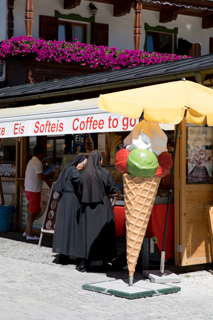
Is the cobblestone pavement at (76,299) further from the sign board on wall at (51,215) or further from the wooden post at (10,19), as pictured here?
the wooden post at (10,19)

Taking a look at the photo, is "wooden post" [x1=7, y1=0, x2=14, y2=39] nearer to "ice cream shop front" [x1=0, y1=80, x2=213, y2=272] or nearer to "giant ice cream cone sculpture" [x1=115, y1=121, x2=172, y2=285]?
"ice cream shop front" [x1=0, y1=80, x2=213, y2=272]

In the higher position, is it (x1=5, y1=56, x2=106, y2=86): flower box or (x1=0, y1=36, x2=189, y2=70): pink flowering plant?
(x1=0, y1=36, x2=189, y2=70): pink flowering plant

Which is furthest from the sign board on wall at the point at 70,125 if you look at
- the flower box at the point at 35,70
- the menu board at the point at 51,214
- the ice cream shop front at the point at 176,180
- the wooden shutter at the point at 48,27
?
the wooden shutter at the point at 48,27

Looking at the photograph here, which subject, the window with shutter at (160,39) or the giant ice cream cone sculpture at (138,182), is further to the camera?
the window with shutter at (160,39)

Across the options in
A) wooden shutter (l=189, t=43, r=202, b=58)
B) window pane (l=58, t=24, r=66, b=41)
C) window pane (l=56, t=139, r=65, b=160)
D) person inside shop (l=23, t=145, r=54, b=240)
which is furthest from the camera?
wooden shutter (l=189, t=43, r=202, b=58)

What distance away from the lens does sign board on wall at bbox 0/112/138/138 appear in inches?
311

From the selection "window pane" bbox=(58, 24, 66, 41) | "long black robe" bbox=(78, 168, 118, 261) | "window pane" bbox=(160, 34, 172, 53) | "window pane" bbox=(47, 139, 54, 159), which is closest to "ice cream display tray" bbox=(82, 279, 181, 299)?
"long black robe" bbox=(78, 168, 118, 261)

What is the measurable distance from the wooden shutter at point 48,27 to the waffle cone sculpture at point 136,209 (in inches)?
559

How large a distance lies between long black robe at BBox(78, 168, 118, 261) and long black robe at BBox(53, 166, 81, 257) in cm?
29

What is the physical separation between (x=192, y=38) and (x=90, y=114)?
16779mm

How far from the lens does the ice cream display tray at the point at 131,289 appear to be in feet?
21.7

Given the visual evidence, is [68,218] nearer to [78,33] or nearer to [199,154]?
[199,154]

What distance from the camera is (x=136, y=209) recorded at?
698 cm

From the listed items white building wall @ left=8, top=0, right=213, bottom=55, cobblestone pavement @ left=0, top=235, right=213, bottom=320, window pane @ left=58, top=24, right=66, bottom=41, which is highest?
white building wall @ left=8, top=0, right=213, bottom=55
